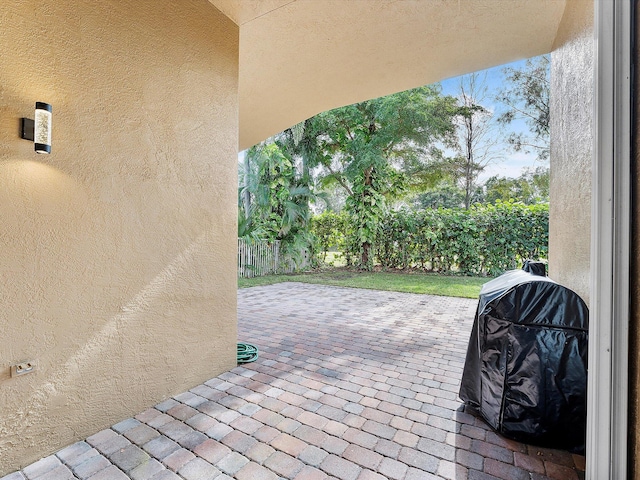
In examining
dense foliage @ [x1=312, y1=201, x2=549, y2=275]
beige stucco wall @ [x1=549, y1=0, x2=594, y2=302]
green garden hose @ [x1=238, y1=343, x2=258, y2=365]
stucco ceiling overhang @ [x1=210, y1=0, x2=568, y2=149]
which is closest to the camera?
beige stucco wall @ [x1=549, y1=0, x2=594, y2=302]

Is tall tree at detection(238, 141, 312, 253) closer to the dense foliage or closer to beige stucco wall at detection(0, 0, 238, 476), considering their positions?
the dense foliage

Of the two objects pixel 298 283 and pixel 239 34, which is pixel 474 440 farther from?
pixel 298 283

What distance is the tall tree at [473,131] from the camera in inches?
499

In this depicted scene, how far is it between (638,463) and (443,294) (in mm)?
5775

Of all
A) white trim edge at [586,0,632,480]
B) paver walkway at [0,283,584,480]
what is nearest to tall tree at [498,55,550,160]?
paver walkway at [0,283,584,480]

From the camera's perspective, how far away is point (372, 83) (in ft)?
13.7

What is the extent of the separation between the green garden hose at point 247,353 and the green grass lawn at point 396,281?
4443mm

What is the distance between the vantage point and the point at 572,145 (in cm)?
243

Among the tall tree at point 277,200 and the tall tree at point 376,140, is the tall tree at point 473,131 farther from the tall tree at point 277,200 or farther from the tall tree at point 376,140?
the tall tree at point 277,200

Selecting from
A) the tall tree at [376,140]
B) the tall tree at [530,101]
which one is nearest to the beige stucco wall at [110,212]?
the tall tree at [376,140]

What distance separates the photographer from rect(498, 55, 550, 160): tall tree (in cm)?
1070

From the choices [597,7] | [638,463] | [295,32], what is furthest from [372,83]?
[638,463]

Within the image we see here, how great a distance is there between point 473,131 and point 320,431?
14.1 meters

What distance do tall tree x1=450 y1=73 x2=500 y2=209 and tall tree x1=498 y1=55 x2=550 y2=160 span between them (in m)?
0.79
